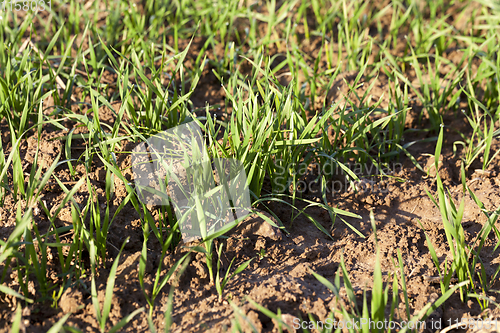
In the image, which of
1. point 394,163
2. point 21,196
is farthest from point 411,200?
point 21,196

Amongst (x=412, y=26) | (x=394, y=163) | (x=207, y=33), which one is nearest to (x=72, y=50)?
(x=207, y=33)

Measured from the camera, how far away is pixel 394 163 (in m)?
1.98

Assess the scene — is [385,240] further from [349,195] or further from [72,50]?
[72,50]

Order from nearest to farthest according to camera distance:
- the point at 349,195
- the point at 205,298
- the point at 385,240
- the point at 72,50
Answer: the point at 205,298 → the point at 385,240 → the point at 349,195 → the point at 72,50

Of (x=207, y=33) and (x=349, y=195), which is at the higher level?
(x=207, y=33)

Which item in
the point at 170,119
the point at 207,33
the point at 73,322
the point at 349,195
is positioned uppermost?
the point at 207,33

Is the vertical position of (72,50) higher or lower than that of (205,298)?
higher

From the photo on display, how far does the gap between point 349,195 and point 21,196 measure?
1.32m

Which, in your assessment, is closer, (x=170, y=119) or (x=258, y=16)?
(x=170, y=119)

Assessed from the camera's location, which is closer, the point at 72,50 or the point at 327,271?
the point at 327,271

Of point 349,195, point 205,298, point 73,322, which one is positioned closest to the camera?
point 73,322

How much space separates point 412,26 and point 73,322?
2.50m

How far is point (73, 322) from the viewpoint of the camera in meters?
1.22

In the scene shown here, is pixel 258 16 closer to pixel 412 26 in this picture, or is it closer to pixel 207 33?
pixel 207 33
